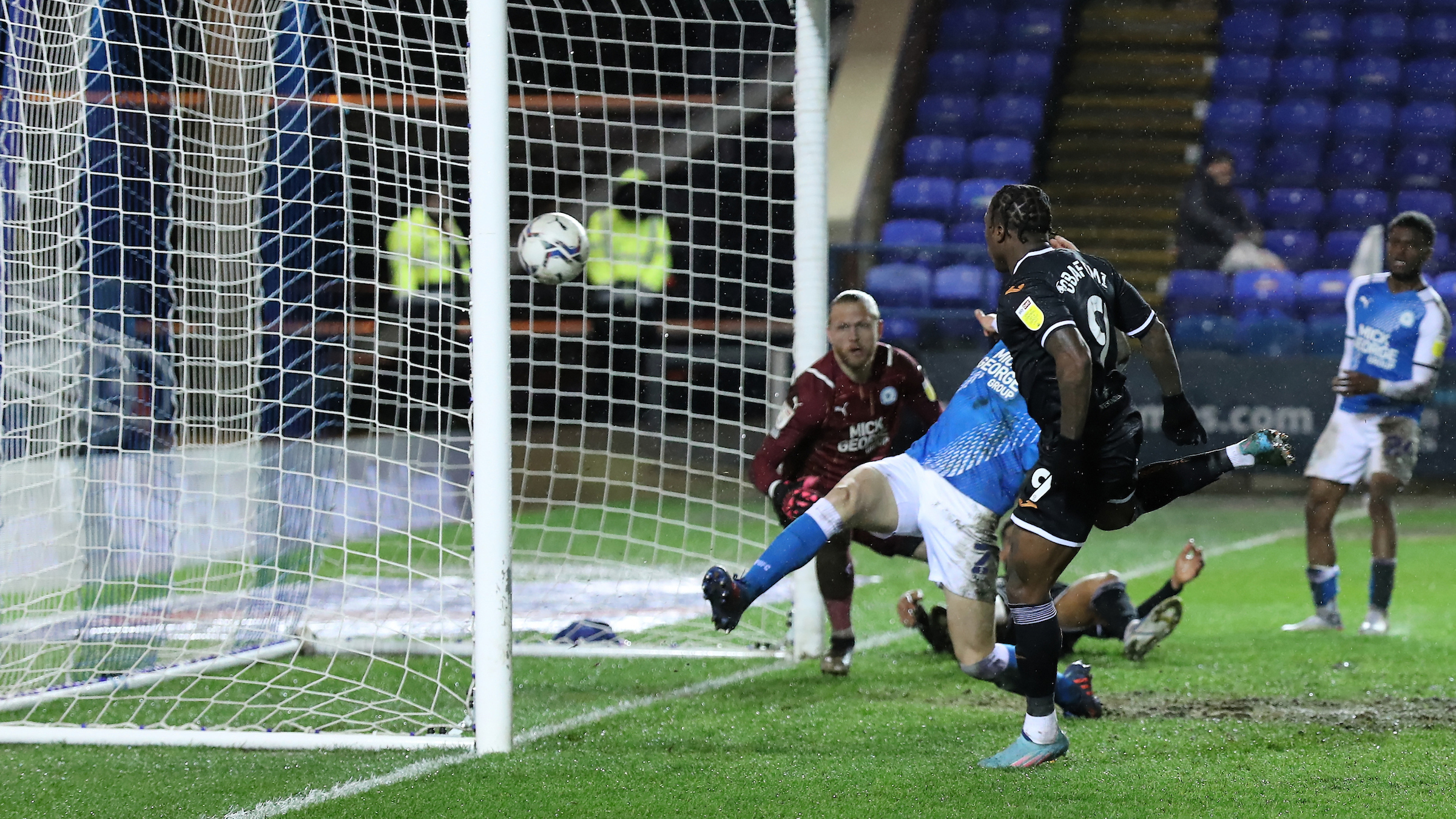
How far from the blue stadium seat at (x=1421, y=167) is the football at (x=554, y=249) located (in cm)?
1274

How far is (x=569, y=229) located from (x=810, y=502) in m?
1.41

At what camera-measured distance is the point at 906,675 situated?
590 centimetres

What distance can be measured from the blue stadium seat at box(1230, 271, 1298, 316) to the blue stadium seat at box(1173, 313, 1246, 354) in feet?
1.09

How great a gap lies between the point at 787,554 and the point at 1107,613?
2236 mm

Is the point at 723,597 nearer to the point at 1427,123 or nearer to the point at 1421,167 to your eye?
the point at 1421,167

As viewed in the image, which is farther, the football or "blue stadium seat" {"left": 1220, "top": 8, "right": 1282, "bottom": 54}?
"blue stadium seat" {"left": 1220, "top": 8, "right": 1282, "bottom": 54}

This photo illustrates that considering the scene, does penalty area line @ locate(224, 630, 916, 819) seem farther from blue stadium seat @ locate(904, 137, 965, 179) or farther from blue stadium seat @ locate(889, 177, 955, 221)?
blue stadium seat @ locate(904, 137, 965, 179)

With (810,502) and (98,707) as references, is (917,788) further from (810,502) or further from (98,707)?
(98,707)

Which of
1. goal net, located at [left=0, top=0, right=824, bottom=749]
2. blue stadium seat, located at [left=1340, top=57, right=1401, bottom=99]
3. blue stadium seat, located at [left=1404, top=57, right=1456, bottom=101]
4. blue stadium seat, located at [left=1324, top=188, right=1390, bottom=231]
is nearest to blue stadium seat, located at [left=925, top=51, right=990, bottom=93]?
blue stadium seat, located at [left=1340, top=57, right=1401, bottom=99]

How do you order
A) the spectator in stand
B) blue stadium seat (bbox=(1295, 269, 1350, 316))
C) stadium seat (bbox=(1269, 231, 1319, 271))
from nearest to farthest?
blue stadium seat (bbox=(1295, 269, 1350, 316)) → the spectator in stand → stadium seat (bbox=(1269, 231, 1319, 271))

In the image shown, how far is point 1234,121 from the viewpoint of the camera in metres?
16.3

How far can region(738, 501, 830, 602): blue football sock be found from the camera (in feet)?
14.1

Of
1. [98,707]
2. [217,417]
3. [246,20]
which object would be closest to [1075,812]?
[98,707]

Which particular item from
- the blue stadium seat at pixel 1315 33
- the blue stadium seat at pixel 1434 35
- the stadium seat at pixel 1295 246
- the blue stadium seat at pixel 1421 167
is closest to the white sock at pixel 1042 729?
the stadium seat at pixel 1295 246
